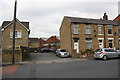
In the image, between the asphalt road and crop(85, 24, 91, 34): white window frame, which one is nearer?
the asphalt road

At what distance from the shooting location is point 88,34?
25875 mm

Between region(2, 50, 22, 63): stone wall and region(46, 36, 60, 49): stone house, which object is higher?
region(46, 36, 60, 49): stone house

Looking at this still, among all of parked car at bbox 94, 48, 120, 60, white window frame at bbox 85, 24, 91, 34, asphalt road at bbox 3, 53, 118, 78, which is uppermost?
white window frame at bbox 85, 24, 91, 34

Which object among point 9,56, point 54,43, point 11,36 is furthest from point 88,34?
point 54,43

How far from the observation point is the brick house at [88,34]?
25.0 m

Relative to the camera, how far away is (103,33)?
26797 millimetres

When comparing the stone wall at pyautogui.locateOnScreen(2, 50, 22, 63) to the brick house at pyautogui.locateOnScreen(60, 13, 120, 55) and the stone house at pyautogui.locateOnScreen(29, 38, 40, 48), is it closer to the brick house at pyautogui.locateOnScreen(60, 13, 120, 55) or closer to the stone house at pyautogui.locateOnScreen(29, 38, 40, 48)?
the brick house at pyautogui.locateOnScreen(60, 13, 120, 55)

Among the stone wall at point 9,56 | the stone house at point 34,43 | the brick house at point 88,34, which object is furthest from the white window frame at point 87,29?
the stone house at point 34,43

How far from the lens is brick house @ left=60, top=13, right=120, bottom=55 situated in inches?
983

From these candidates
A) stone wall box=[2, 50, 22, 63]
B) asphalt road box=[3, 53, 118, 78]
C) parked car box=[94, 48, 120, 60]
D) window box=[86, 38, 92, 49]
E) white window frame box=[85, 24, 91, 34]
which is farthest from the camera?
white window frame box=[85, 24, 91, 34]

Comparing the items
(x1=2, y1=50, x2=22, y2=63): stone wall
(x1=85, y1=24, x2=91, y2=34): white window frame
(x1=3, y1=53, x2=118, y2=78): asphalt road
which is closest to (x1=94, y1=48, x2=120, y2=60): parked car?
(x1=3, y1=53, x2=118, y2=78): asphalt road

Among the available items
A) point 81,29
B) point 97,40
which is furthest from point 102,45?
point 81,29

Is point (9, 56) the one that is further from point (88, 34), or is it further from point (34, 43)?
A: point (34, 43)

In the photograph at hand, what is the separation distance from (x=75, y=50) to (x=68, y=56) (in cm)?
185
